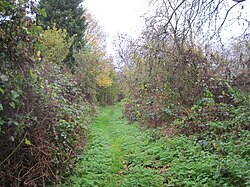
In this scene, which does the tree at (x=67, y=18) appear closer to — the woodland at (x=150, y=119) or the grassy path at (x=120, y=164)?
the woodland at (x=150, y=119)

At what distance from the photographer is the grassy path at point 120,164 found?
5117 millimetres

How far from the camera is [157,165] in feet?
19.3

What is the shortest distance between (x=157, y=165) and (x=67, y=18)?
50.1ft

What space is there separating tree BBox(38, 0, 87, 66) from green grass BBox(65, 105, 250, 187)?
1137cm

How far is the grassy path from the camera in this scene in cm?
512

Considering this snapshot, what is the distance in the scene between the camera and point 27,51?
4.41 meters

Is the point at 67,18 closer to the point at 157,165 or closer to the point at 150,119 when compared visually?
the point at 150,119

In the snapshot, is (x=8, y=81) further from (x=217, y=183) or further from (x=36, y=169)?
(x=217, y=183)

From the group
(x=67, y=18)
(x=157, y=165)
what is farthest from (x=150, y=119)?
(x=67, y=18)

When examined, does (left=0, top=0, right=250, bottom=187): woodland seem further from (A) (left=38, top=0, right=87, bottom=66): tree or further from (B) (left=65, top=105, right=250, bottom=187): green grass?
(A) (left=38, top=0, right=87, bottom=66): tree

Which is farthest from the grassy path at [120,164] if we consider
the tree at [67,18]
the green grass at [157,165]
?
the tree at [67,18]

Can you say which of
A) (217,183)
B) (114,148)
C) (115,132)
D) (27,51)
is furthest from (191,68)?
(27,51)

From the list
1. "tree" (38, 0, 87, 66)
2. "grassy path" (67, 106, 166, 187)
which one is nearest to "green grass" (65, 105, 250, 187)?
"grassy path" (67, 106, 166, 187)

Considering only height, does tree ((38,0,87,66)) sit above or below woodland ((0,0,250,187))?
above
